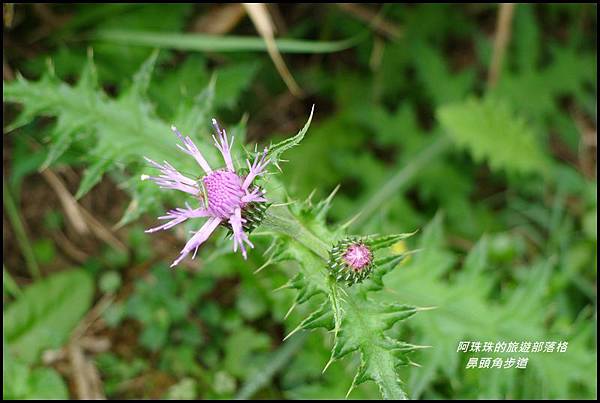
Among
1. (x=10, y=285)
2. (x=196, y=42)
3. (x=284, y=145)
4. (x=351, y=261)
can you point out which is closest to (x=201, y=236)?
(x=284, y=145)

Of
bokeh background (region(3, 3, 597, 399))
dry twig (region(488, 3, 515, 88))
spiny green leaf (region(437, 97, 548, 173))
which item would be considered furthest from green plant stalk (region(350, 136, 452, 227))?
dry twig (region(488, 3, 515, 88))

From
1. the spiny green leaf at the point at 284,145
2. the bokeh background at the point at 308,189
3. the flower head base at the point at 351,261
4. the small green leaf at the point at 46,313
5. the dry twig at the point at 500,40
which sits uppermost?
the dry twig at the point at 500,40

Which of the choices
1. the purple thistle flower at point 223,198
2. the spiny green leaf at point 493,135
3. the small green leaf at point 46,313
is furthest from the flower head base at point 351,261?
the small green leaf at point 46,313

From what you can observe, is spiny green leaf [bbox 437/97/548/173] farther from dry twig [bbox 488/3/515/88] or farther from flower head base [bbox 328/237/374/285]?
flower head base [bbox 328/237/374/285]

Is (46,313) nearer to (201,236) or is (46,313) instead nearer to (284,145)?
(201,236)

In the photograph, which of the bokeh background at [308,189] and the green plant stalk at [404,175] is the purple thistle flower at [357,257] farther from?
the green plant stalk at [404,175]
